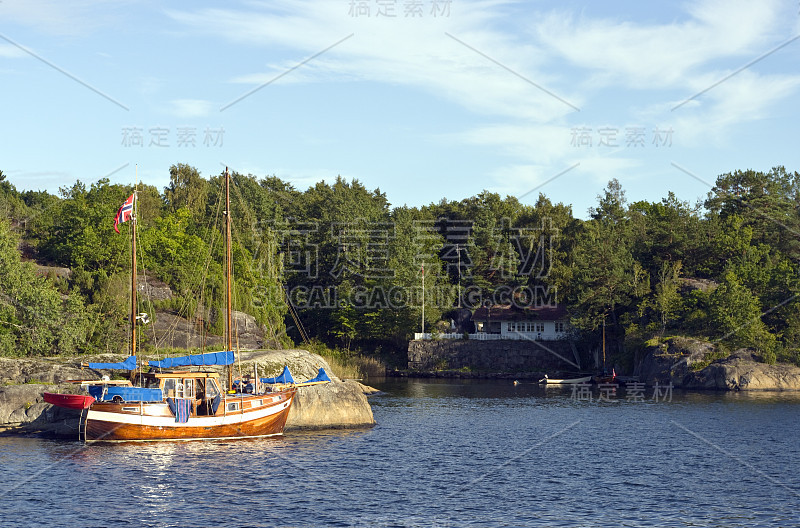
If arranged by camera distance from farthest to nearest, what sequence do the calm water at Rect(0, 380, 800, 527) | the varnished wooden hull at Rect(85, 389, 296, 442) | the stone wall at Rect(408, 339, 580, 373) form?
the stone wall at Rect(408, 339, 580, 373) → the varnished wooden hull at Rect(85, 389, 296, 442) → the calm water at Rect(0, 380, 800, 527)

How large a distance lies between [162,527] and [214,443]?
1744 centimetres

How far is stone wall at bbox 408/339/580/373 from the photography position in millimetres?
101375

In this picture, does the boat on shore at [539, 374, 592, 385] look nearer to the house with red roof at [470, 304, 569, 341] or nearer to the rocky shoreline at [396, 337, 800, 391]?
the rocky shoreline at [396, 337, 800, 391]

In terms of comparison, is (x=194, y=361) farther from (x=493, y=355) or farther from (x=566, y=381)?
(x=493, y=355)

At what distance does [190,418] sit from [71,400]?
6628 mm

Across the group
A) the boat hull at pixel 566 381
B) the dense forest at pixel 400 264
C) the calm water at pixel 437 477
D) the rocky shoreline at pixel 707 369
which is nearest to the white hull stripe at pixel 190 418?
the calm water at pixel 437 477

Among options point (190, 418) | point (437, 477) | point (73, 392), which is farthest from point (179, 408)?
point (437, 477)

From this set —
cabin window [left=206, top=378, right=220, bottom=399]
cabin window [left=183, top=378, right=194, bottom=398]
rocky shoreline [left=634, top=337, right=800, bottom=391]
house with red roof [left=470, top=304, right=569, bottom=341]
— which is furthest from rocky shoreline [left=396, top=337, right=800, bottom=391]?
cabin window [left=183, top=378, right=194, bottom=398]

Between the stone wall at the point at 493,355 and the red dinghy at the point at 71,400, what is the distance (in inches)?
2504

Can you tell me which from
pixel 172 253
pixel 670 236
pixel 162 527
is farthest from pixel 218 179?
pixel 162 527

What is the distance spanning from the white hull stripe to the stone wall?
56.1m

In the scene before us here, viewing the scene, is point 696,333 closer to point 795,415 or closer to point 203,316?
point 795,415

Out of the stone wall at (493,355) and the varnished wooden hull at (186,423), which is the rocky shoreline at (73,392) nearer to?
the varnished wooden hull at (186,423)

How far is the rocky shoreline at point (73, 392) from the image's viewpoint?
46500mm
